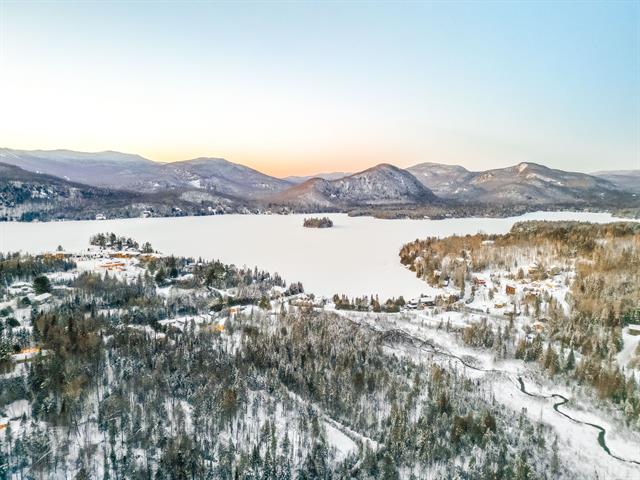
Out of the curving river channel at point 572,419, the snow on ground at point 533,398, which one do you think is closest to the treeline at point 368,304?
the snow on ground at point 533,398

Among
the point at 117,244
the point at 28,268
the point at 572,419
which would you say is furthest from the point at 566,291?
the point at 117,244

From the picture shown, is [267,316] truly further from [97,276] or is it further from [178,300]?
[97,276]

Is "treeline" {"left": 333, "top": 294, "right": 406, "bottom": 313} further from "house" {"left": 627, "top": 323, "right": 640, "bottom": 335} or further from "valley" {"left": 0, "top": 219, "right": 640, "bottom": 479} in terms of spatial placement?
"house" {"left": 627, "top": 323, "right": 640, "bottom": 335}

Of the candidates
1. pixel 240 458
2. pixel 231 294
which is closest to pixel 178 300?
pixel 231 294

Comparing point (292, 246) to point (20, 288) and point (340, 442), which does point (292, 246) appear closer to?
point (20, 288)

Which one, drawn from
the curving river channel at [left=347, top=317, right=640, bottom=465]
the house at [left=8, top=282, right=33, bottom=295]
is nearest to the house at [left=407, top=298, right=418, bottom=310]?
the curving river channel at [left=347, top=317, right=640, bottom=465]

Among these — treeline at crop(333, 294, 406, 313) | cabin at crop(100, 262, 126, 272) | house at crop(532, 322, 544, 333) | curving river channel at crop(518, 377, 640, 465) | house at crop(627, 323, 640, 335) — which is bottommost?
curving river channel at crop(518, 377, 640, 465)

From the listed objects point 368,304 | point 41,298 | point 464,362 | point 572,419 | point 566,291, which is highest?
point 566,291

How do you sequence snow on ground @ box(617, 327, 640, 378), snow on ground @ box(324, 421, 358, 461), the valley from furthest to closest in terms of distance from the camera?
snow on ground @ box(617, 327, 640, 378) < snow on ground @ box(324, 421, 358, 461) < the valley

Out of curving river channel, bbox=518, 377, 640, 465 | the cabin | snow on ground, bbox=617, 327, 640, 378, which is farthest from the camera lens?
the cabin
